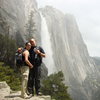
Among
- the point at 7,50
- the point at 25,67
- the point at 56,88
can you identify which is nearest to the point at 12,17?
the point at 7,50

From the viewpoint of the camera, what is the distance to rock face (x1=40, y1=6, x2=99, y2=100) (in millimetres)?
80812

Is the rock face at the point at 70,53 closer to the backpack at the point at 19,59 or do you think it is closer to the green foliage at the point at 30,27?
the green foliage at the point at 30,27

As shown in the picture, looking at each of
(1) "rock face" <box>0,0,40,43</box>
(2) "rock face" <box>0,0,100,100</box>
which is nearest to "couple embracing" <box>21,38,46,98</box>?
(1) "rock face" <box>0,0,40,43</box>

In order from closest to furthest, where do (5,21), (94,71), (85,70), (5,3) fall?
1. (5,21)
2. (5,3)
3. (85,70)
4. (94,71)

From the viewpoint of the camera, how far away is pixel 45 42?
268 ft

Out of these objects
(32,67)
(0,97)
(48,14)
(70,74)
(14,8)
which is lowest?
(0,97)

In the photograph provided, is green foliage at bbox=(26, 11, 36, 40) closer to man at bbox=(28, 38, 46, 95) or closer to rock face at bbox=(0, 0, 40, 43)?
rock face at bbox=(0, 0, 40, 43)

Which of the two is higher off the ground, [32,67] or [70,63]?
[70,63]

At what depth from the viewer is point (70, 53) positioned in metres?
94.4

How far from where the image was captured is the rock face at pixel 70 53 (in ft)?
265

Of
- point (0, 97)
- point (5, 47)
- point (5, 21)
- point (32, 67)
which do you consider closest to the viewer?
point (32, 67)

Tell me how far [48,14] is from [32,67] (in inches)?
3173

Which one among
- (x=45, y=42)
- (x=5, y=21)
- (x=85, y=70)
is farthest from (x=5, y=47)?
(x=85, y=70)

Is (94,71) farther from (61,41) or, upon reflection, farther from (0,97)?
(0,97)
